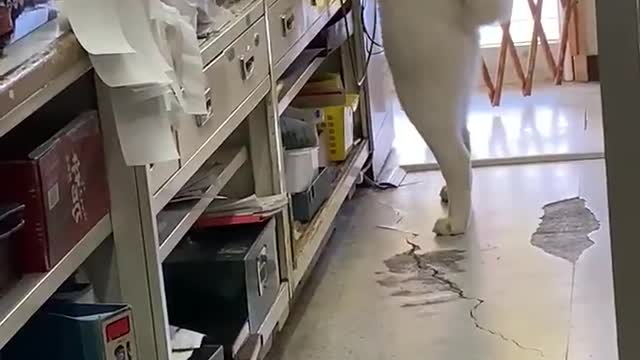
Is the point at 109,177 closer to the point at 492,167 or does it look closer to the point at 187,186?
the point at 187,186

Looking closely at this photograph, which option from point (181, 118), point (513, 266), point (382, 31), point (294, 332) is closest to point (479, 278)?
point (513, 266)

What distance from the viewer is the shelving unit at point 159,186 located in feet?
4.03

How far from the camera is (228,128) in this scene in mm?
1973

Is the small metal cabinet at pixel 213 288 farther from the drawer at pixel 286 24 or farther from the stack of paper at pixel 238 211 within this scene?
the drawer at pixel 286 24

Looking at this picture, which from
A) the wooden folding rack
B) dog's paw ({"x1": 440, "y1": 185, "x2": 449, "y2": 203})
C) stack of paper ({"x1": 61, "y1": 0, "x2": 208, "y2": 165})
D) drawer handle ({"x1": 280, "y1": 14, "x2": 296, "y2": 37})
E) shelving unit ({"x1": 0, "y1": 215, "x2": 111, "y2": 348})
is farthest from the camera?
the wooden folding rack

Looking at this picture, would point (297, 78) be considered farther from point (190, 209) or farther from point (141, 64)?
point (141, 64)

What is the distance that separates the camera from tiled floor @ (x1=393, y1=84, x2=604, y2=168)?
12.0ft

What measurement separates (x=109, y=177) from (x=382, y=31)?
1588 mm

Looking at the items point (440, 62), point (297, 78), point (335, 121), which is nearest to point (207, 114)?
point (297, 78)

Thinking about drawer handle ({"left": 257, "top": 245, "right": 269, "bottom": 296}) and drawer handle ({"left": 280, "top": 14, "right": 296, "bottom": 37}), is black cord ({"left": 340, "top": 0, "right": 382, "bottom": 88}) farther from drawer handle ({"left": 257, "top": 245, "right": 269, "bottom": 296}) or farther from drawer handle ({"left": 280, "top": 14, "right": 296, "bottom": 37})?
drawer handle ({"left": 257, "top": 245, "right": 269, "bottom": 296})

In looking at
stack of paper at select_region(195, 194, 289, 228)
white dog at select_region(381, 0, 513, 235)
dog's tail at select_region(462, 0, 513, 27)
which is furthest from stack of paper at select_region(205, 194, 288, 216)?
dog's tail at select_region(462, 0, 513, 27)

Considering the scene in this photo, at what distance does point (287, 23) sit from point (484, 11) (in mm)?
648

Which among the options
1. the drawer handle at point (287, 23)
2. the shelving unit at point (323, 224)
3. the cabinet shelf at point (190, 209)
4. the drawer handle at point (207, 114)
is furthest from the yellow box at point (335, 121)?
the drawer handle at point (207, 114)

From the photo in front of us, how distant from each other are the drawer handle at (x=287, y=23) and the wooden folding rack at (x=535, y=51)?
192 centimetres
